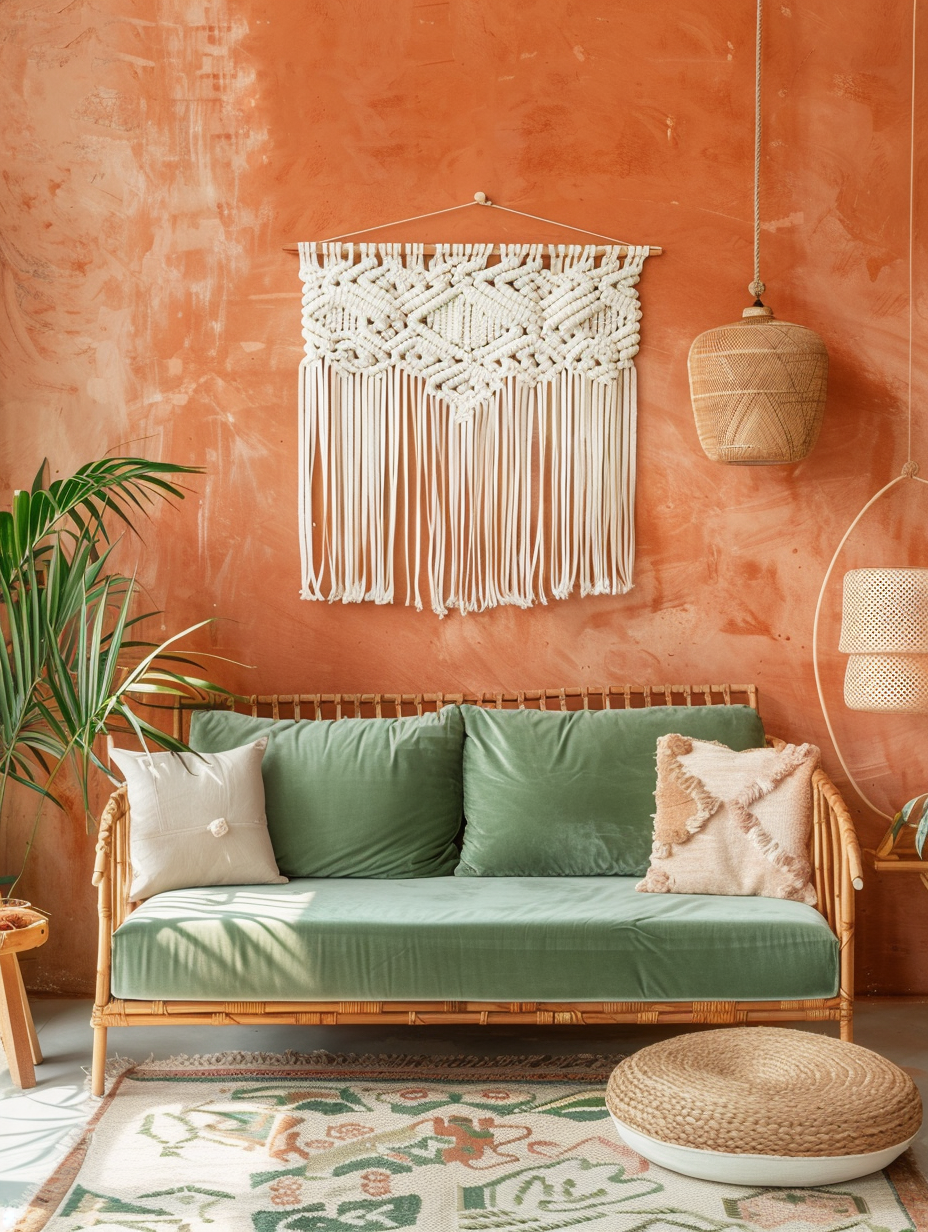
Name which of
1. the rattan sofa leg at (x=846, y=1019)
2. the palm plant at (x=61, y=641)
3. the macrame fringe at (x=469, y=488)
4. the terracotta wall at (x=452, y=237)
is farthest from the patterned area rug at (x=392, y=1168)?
the macrame fringe at (x=469, y=488)

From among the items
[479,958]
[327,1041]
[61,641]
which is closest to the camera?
[479,958]

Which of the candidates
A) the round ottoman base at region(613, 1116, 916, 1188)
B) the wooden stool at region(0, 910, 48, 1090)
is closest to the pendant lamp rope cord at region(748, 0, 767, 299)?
the round ottoman base at region(613, 1116, 916, 1188)

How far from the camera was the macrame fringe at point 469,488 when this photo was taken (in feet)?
11.1

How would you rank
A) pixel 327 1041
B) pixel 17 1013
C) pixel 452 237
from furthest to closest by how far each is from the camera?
pixel 452 237 → pixel 327 1041 → pixel 17 1013

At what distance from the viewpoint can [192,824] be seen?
286 cm

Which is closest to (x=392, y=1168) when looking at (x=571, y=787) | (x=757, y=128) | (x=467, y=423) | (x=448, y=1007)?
(x=448, y=1007)

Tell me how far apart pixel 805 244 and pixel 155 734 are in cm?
222

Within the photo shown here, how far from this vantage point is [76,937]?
3.42 metres

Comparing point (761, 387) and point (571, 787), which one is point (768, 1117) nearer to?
point (571, 787)

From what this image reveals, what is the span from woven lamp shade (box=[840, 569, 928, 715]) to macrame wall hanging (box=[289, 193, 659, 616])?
642mm

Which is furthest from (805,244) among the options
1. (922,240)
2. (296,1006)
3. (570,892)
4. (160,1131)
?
(160,1131)

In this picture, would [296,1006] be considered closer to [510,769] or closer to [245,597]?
[510,769]

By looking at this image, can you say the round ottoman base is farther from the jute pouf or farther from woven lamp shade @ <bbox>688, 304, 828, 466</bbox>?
woven lamp shade @ <bbox>688, 304, 828, 466</bbox>

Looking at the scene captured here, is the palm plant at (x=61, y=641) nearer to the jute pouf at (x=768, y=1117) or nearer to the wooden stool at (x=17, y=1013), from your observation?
the wooden stool at (x=17, y=1013)
